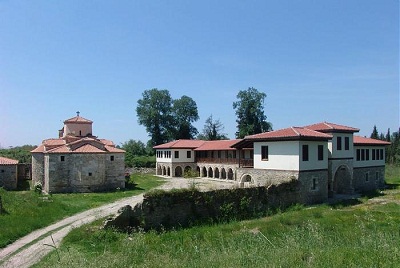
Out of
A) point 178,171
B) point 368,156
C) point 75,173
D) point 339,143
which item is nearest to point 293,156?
point 339,143

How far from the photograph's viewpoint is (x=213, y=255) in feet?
24.9

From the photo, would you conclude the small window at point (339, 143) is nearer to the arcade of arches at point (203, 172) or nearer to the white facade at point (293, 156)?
the white facade at point (293, 156)

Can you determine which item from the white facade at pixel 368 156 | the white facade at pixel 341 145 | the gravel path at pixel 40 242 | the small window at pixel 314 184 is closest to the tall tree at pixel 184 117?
the white facade at pixel 368 156

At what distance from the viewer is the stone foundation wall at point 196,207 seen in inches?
744

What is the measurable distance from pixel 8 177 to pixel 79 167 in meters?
6.97

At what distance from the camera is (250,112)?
69.6 metres

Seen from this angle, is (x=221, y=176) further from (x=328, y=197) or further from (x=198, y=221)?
(x=198, y=221)

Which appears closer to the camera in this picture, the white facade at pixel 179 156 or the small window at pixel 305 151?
the small window at pixel 305 151

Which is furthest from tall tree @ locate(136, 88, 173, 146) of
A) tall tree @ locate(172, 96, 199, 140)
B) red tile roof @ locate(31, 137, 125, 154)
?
red tile roof @ locate(31, 137, 125, 154)

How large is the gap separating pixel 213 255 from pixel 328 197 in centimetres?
2438

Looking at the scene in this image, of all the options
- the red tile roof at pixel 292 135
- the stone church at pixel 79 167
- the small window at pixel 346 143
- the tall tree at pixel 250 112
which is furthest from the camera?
the tall tree at pixel 250 112

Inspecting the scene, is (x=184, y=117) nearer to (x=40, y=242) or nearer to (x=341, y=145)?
(x=341, y=145)

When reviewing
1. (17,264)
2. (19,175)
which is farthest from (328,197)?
(19,175)

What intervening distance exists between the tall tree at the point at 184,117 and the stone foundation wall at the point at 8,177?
40.4 m
